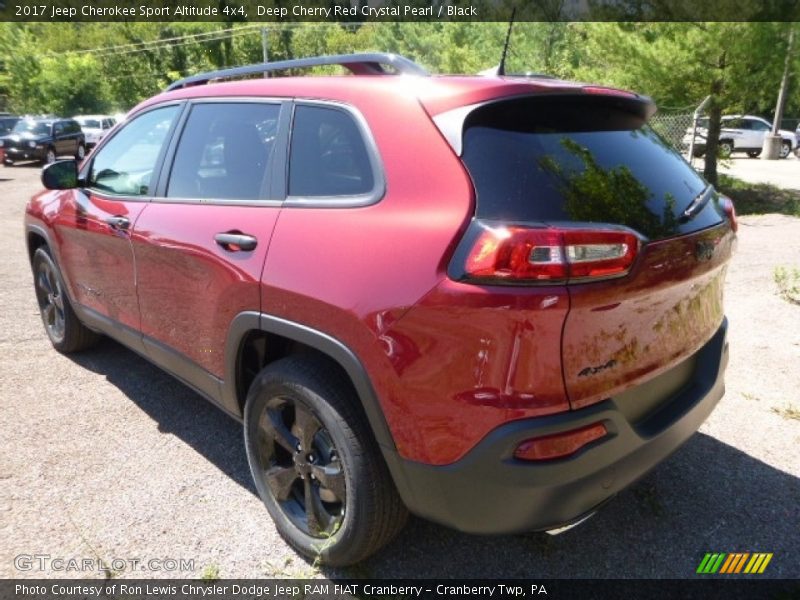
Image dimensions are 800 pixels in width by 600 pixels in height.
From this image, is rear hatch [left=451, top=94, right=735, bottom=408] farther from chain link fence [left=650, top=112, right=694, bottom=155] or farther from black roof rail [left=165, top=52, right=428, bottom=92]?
chain link fence [left=650, top=112, right=694, bottom=155]

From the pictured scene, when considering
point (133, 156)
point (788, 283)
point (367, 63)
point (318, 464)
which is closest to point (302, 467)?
point (318, 464)

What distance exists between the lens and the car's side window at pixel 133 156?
324 cm

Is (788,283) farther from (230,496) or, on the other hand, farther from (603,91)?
(230,496)

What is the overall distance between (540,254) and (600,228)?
0.21 metres

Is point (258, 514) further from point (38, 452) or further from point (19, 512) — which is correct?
point (38, 452)

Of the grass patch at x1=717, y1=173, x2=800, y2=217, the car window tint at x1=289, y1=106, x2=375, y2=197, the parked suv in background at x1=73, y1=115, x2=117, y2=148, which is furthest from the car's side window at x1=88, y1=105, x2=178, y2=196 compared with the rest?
the parked suv in background at x1=73, y1=115, x2=117, y2=148

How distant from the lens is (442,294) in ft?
5.91

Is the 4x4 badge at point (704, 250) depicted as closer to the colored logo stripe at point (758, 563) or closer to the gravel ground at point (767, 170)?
the colored logo stripe at point (758, 563)

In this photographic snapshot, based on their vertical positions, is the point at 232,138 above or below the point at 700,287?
above

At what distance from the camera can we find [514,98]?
6.64ft

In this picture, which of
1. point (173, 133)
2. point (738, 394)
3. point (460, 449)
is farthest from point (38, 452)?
point (738, 394)

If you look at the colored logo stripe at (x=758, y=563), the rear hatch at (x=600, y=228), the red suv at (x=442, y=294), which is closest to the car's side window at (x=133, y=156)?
the red suv at (x=442, y=294)

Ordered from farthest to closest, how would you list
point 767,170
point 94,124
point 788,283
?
1. point 94,124
2. point 767,170
3. point 788,283

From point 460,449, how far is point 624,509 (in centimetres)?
128
